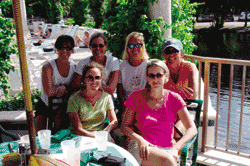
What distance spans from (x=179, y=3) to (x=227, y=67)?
17.9 ft

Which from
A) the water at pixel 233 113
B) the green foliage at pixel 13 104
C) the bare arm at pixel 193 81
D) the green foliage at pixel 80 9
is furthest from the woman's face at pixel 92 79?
the green foliage at pixel 80 9

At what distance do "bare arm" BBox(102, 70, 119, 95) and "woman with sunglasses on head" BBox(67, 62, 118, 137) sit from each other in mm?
404

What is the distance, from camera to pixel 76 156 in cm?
150

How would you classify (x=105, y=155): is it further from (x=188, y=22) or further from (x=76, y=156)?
(x=188, y=22)

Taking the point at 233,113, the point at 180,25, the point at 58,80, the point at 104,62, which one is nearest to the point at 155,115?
the point at 104,62

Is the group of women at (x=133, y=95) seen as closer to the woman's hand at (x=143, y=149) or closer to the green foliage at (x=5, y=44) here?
the woman's hand at (x=143, y=149)

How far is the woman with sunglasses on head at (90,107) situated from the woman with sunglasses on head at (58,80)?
441 mm

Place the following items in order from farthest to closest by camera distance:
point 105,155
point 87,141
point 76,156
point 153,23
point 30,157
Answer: point 153,23 < point 87,141 < point 105,155 < point 76,156 < point 30,157

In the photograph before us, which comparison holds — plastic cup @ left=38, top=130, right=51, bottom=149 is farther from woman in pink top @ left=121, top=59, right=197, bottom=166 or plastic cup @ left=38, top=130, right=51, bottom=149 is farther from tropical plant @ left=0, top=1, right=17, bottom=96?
tropical plant @ left=0, top=1, right=17, bottom=96

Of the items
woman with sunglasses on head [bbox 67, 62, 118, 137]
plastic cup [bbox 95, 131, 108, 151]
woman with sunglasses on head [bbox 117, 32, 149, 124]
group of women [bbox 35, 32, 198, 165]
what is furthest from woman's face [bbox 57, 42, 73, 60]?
plastic cup [bbox 95, 131, 108, 151]

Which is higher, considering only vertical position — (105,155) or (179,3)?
→ (179,3)

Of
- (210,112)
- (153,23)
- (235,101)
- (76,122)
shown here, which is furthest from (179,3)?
(76,122)

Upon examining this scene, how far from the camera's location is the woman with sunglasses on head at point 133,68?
9.64 ft

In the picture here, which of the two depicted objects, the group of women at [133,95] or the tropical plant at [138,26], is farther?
the tropical plant at [138,26]
